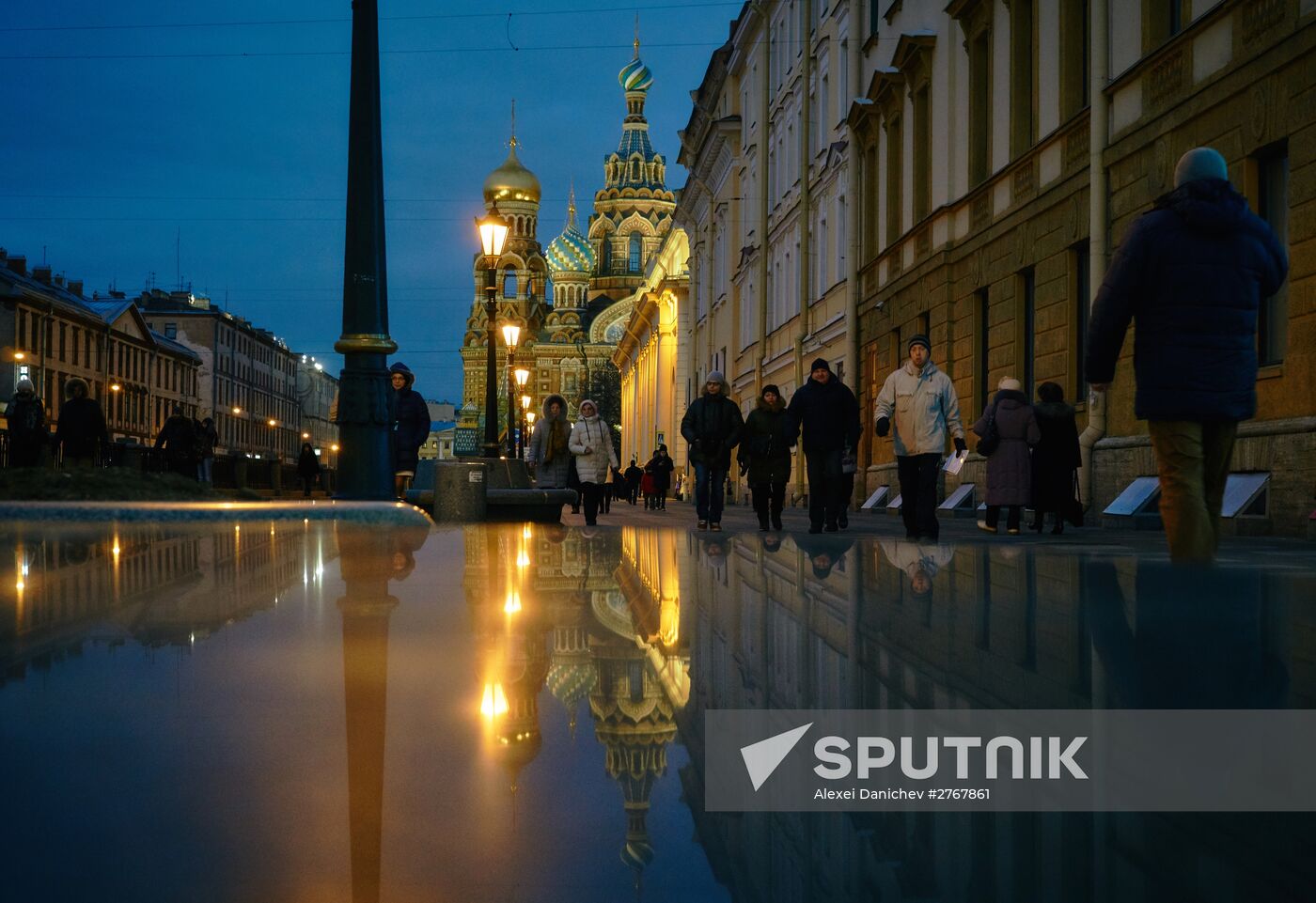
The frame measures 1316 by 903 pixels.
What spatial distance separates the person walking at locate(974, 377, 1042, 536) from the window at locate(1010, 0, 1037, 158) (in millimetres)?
5683

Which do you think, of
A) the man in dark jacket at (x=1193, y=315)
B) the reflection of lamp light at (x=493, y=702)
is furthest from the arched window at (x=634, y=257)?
the reflection of lamp light at (x=493, y=702)

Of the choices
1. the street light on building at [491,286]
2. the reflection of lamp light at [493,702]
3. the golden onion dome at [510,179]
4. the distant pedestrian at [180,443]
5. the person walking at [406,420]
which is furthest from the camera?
the golden onion dome at [510,179]

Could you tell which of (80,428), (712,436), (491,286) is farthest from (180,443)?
(712,436)

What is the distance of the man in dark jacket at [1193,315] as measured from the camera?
728 cm

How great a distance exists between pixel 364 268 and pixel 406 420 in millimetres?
5450

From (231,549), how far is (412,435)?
9.34 metres

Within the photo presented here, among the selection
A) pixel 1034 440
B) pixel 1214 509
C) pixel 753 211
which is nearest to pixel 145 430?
pixel 753 211

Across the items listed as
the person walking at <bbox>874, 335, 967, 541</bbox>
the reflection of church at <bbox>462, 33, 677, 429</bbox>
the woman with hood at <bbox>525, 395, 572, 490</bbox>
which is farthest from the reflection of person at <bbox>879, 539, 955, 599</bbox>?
the reflection of church at <bbox>462, 33, 677, 429</bbox>

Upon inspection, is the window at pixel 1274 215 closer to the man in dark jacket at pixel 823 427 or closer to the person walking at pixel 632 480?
the man in dark jacket at pixel 823 427

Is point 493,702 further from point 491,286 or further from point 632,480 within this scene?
point 632,480

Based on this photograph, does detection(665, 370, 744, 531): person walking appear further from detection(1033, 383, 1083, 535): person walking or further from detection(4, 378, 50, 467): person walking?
detection(4, 378, 50, 467): person walking

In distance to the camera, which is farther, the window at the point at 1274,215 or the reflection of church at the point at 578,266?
the reflection of church at the point at 578,266

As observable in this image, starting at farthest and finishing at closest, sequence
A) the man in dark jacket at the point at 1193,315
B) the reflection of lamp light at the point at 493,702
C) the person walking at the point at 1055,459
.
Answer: the person walking at the point at 1055,459 < the man in dark jacket at the point at 1193,315 < the reflection of lamp light at the point at 493,702

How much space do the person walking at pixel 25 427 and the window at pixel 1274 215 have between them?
537 inches
